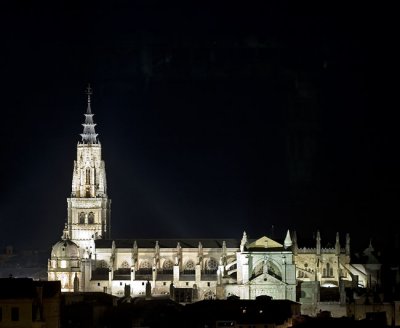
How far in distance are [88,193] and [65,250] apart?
6136 mm

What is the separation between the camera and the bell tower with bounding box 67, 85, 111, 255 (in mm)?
102812

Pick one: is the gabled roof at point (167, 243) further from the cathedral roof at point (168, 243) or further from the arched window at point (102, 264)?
the arched window at point (102, 264)

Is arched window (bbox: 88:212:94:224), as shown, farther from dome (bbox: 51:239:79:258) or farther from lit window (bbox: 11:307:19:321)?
lit window (bbox: 11:307:19:321)

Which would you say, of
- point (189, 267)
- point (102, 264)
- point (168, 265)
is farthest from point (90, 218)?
point (189, 267)

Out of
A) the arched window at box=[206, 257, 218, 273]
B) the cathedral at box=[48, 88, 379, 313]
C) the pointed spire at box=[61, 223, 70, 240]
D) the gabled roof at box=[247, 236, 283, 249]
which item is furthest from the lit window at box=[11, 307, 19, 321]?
the pointed spire at box=[61, 223, 70, 240]

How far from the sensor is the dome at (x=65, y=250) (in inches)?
3878

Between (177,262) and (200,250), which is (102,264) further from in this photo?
(200,250)

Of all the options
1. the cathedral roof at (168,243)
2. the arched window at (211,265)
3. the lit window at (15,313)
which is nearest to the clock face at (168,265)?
the cathedral roof at (168,243)

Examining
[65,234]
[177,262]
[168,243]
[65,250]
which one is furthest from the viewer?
[168,243]

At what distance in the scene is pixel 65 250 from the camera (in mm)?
98625

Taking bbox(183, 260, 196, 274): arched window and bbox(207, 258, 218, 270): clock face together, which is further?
bbox(207, 258, 218, 270): clock face

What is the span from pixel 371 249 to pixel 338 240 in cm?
262

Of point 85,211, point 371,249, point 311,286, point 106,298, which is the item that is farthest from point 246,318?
point 85,211

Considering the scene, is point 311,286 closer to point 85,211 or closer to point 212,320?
point 85,211
